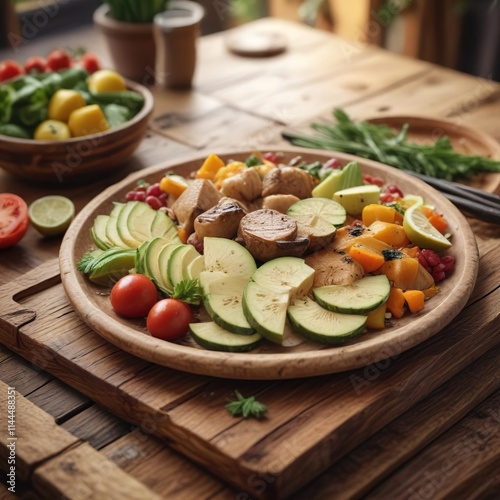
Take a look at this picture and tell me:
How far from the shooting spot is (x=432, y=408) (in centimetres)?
279

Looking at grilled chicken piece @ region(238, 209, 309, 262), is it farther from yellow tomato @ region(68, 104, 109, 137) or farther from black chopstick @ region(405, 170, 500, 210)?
yellow tomato @ region(68, 104, 109, 137)

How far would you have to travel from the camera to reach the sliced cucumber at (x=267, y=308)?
2678 mm

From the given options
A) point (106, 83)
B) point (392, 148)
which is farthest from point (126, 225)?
point (392, 148)

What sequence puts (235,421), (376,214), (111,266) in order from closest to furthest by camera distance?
(235,421) < (111,266) < (376,214)

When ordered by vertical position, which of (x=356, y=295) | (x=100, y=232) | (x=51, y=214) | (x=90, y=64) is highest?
(x=90, y=64)

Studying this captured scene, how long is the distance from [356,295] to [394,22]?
491 cm

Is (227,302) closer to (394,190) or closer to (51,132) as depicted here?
(394,190)

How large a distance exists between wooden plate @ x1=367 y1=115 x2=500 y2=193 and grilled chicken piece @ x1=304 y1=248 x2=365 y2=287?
144 centimetres

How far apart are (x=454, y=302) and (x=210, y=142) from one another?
2.22m

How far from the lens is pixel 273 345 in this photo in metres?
2.76

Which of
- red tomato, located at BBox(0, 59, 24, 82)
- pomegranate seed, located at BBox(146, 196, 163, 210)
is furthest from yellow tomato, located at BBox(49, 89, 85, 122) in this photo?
pomegranate seed, located at BBox(146, 196, 163, 210)

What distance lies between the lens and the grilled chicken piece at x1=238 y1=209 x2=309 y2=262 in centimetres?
295

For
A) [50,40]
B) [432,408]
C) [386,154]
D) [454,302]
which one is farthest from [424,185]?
[50,40]

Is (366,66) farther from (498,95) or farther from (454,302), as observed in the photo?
(454,302)
